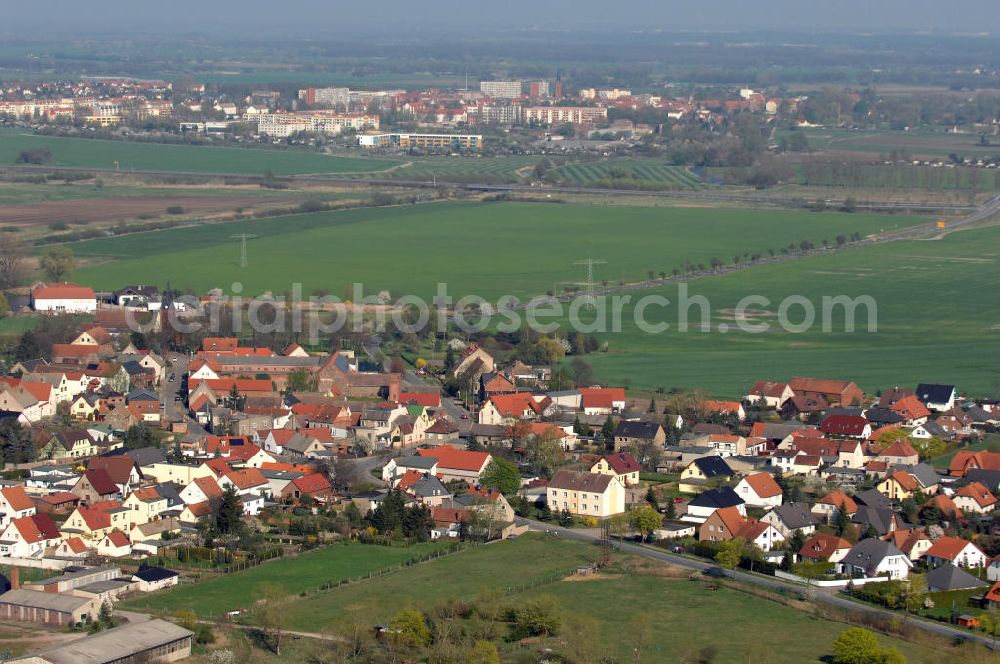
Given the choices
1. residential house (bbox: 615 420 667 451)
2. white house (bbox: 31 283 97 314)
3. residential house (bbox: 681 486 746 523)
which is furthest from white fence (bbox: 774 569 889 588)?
white house (bbox: 31 283 97 314)

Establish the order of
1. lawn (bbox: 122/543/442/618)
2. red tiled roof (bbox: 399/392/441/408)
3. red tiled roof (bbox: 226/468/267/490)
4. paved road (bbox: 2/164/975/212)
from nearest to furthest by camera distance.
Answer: lawn (bbox: 122/543/442/618) → red tiled roof (bbox: 226/468/267/490) → red tiled roof (bbox: 399/392/441/408) → paved road (bbox: 2/164/975/212)

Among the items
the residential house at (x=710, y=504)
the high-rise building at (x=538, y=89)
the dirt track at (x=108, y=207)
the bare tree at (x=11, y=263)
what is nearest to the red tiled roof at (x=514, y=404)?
the residential house at (x=710, y=504)

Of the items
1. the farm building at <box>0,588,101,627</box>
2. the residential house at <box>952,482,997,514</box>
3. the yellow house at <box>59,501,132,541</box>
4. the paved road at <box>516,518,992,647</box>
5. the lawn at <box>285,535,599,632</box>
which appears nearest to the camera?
the farm building at <box>0,588,101,627</box>

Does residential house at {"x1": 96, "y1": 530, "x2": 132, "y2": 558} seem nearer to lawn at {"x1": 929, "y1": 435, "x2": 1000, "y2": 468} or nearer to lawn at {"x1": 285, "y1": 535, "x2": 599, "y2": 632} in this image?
lawn at {"x1": 285, "y1": 535, "x2": 599, "y2": 632}

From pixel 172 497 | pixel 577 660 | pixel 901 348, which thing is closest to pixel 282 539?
pixel 172 497

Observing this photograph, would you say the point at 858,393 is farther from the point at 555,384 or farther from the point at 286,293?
the point at 286,293

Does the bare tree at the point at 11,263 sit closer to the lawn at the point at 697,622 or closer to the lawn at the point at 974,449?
the lawn at the point at 974,449

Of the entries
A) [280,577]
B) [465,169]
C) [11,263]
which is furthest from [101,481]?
[465,169]
